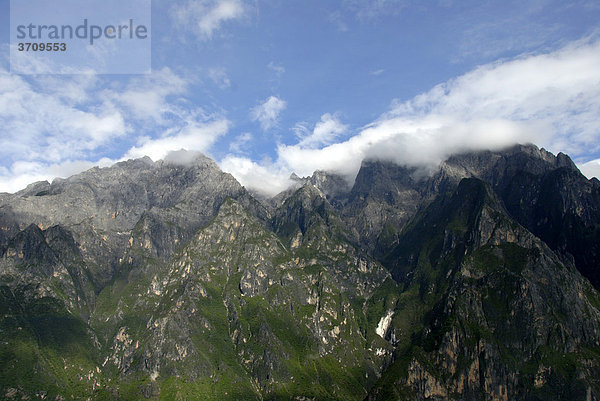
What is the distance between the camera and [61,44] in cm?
12638

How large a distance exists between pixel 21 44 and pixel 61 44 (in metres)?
10.5

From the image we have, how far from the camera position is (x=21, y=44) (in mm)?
126812
